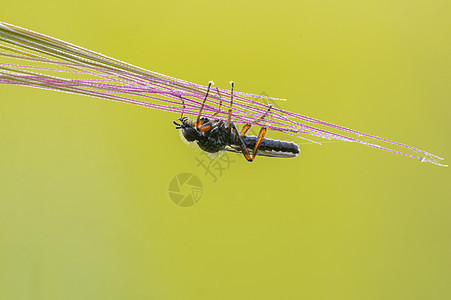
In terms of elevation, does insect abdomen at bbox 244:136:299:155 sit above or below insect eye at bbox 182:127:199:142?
below

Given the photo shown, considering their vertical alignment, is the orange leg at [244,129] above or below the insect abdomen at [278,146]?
above

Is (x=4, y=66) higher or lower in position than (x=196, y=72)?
lower

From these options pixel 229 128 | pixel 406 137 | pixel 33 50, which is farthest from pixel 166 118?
pixel 33 50

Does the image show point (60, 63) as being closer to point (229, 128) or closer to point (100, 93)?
point (100, 93)

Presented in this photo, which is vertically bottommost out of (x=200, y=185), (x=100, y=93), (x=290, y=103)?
(x=100, y=93)

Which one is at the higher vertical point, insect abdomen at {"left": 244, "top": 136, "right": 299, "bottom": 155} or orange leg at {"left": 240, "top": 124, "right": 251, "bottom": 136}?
orange leg at {"left": 240, "top": 124, "right": 251, "bottom": 136}
